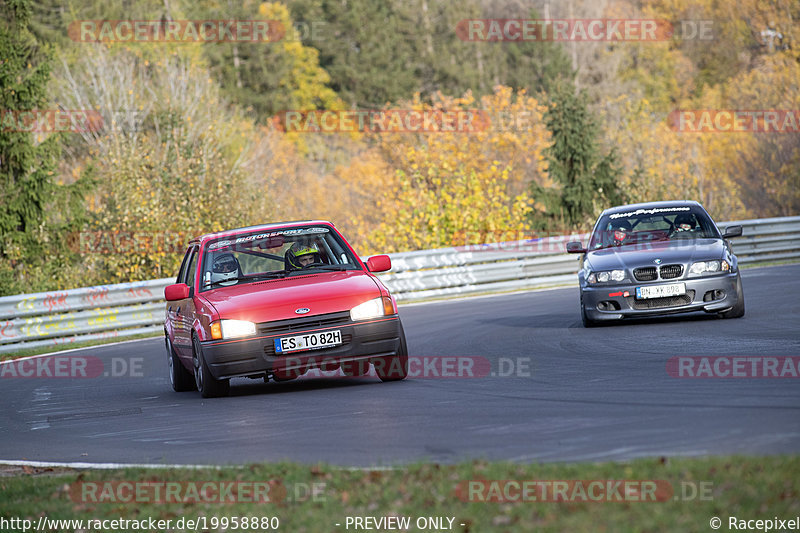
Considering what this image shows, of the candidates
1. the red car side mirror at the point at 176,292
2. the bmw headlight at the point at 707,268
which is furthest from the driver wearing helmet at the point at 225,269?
the bmw headlight at the point at 707,268

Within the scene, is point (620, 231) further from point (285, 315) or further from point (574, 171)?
point (574, 171)

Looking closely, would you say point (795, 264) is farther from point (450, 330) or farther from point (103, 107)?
point (103, 107)

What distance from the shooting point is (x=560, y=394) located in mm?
9492

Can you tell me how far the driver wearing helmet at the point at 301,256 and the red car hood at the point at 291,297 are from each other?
1.77ft

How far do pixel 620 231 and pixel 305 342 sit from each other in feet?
21.6

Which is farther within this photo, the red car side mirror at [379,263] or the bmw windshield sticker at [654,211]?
the bmw windshield sticker at [654,211]

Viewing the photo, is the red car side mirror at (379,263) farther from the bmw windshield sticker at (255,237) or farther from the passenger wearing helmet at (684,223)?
the passenger wearing helmet at (684,223)

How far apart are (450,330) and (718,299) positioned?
410cm

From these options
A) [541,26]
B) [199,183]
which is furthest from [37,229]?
[541,26]

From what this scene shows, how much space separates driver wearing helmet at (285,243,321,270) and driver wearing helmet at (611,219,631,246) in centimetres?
516

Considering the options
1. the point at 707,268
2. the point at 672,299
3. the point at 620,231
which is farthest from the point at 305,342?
the point at 620,231

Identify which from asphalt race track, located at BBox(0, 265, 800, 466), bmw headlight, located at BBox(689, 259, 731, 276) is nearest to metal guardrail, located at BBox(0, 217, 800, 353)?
asphalt race track, located at BBox(0, 265, 800, 466)

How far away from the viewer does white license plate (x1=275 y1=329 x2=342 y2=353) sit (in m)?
10.9

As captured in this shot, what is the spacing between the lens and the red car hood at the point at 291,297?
10938mm
